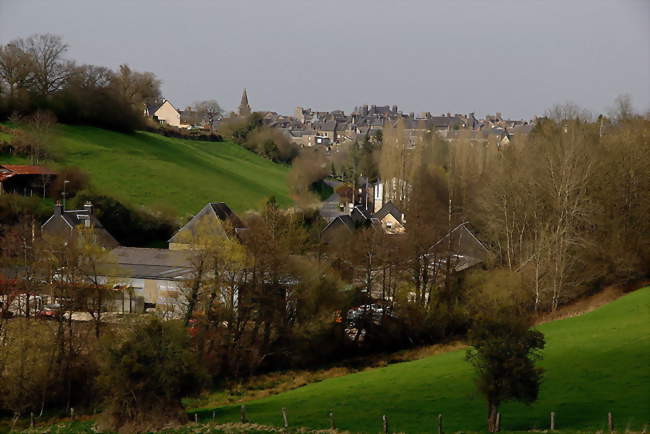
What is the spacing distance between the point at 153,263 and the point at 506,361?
989 inches

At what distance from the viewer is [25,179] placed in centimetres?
4547

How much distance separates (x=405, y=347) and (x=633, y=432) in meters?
18.0

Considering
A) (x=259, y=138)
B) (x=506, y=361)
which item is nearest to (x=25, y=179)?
(x=506, y=361)

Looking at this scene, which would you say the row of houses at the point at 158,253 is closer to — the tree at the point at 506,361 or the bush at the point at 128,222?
the bush at the point at 128,222

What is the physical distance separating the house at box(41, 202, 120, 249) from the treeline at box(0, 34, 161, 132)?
21.6m

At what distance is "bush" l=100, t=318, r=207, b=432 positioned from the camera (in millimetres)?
17672

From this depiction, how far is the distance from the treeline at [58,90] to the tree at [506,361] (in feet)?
172

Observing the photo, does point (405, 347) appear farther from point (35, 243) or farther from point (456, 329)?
point (35, 243)

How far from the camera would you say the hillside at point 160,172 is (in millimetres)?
52625

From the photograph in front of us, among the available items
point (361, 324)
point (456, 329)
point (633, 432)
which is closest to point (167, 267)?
point (361, 324)

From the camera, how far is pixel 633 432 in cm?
1383

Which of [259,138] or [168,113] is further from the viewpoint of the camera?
[168,113]

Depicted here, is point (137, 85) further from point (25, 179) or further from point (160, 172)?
point (25, 179)

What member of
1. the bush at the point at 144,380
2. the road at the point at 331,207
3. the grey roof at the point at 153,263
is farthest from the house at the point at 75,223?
the bush at the point at 144,380
